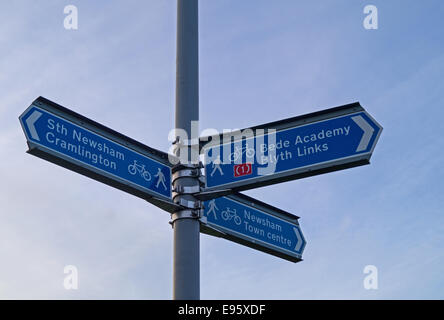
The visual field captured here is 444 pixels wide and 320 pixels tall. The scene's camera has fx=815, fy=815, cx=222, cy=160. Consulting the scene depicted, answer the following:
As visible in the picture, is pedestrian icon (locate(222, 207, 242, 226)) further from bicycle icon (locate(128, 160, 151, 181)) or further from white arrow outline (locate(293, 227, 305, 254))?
bicycle icon (locate(128, 160, 151, 181))

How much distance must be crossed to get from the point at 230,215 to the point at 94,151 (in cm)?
152

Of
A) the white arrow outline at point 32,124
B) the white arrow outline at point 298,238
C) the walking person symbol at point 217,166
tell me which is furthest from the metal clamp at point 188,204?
the white arrow outline at point 298,238

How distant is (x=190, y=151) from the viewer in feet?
23.2

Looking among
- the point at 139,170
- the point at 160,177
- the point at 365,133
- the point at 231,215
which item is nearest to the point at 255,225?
the point at 231,215

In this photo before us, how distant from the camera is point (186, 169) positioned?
23.1 feet

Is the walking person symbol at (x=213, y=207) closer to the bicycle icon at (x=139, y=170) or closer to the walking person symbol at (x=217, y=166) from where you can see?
the walking person symbol at (x=217, y=166)

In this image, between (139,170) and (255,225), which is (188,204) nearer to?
(139,170)

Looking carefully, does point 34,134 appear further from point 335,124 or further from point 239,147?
point 335,124

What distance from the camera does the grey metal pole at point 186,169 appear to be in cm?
654

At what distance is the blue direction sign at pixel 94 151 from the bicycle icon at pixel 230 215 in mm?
747

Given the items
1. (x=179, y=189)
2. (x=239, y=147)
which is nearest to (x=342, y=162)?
(x=239, y=147)
